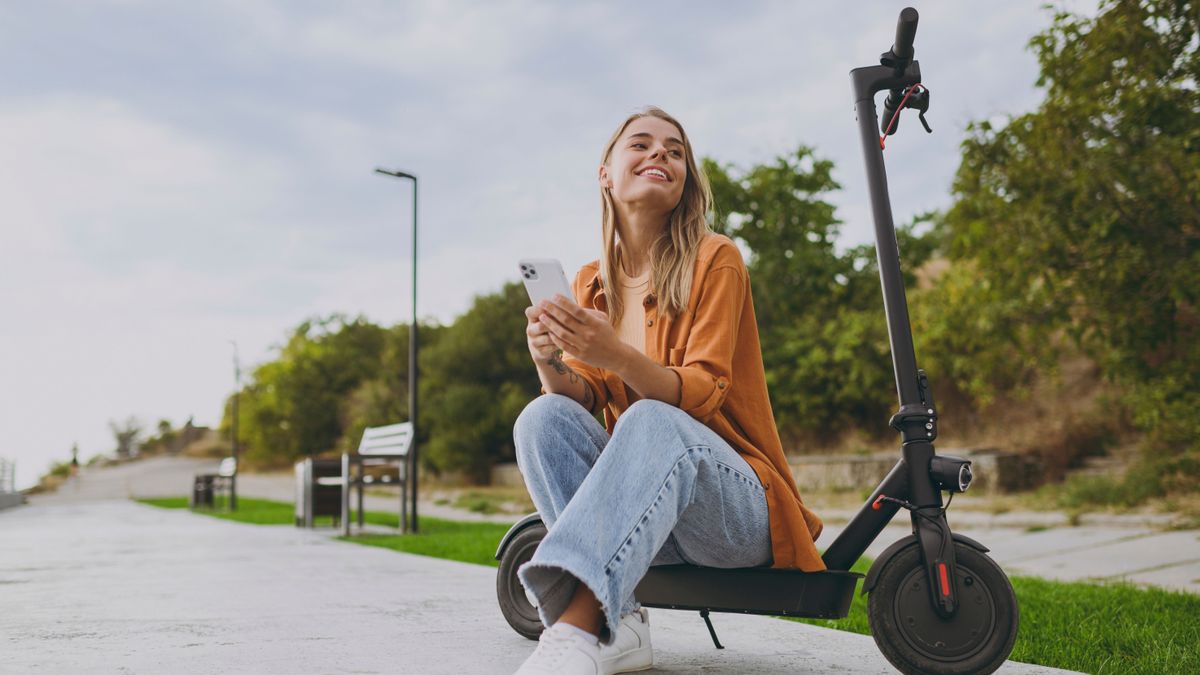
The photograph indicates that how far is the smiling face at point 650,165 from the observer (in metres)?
2.00

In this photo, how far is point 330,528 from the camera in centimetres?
901

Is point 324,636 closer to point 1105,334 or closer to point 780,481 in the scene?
point 780,481

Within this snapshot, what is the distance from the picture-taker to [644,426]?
1604 millimetres

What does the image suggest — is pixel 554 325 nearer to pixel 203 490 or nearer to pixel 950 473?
pixel 950 473

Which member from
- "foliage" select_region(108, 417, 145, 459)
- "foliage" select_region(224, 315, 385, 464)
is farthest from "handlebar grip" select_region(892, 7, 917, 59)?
"foliage" select_region(108, 417, 145, 459)

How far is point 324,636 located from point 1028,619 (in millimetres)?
2415

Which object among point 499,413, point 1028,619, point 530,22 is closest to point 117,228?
point 499,413

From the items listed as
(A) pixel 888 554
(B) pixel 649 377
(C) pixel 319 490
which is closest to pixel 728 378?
(B) pixel 649 377

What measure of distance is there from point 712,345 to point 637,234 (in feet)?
1.45

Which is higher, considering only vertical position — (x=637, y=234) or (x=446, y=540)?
(x=637, y=234)

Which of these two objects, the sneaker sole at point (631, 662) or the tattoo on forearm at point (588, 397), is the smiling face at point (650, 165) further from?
the sneaker sole at point (631, 662)

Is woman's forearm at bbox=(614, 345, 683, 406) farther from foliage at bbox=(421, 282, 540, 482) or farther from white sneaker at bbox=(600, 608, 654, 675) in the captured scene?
foliage at bbox=(421, 282, 540, 482)

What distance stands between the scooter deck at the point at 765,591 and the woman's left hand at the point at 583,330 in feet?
1.71

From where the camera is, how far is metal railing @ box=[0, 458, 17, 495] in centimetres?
1672
